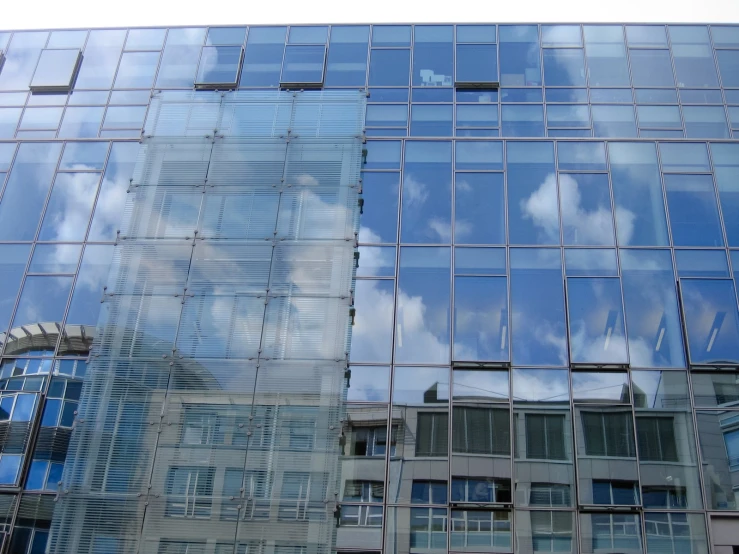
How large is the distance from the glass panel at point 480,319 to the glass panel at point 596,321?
5.55 feet

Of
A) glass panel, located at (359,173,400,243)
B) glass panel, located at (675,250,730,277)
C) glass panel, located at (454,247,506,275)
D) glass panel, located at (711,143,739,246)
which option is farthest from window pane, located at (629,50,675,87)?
glass panel, located at (359,173,400,243)

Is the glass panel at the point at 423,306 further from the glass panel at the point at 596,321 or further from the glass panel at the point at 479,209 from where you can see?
the glass panel at the point at 596,321

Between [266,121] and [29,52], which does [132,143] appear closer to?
[266,121]

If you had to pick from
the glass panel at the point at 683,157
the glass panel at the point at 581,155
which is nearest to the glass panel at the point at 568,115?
the glass panel at the point at 581,155

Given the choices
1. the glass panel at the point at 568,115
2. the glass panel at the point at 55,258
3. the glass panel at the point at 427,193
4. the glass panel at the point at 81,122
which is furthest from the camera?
the glass panel at the point at 81,122

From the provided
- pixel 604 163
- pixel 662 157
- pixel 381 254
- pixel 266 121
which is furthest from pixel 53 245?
pixel 662 157

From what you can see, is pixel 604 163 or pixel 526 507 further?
pixel 604 163

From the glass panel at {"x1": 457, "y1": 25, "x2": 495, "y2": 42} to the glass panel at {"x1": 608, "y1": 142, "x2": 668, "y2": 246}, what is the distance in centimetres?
575

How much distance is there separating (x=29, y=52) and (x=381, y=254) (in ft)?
47.4

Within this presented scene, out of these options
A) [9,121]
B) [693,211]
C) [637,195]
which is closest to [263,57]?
[9,121]

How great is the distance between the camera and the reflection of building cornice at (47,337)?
1873 cm

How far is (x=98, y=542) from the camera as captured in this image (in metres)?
16.3

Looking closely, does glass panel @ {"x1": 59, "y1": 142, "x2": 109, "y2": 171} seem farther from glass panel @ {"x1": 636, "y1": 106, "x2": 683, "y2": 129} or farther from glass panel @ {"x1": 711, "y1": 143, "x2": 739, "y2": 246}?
glass panel @ {"x1": 711, "y1": 143, "x2": 739, "y2": 246}

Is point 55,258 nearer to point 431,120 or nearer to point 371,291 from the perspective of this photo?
point 371,291
